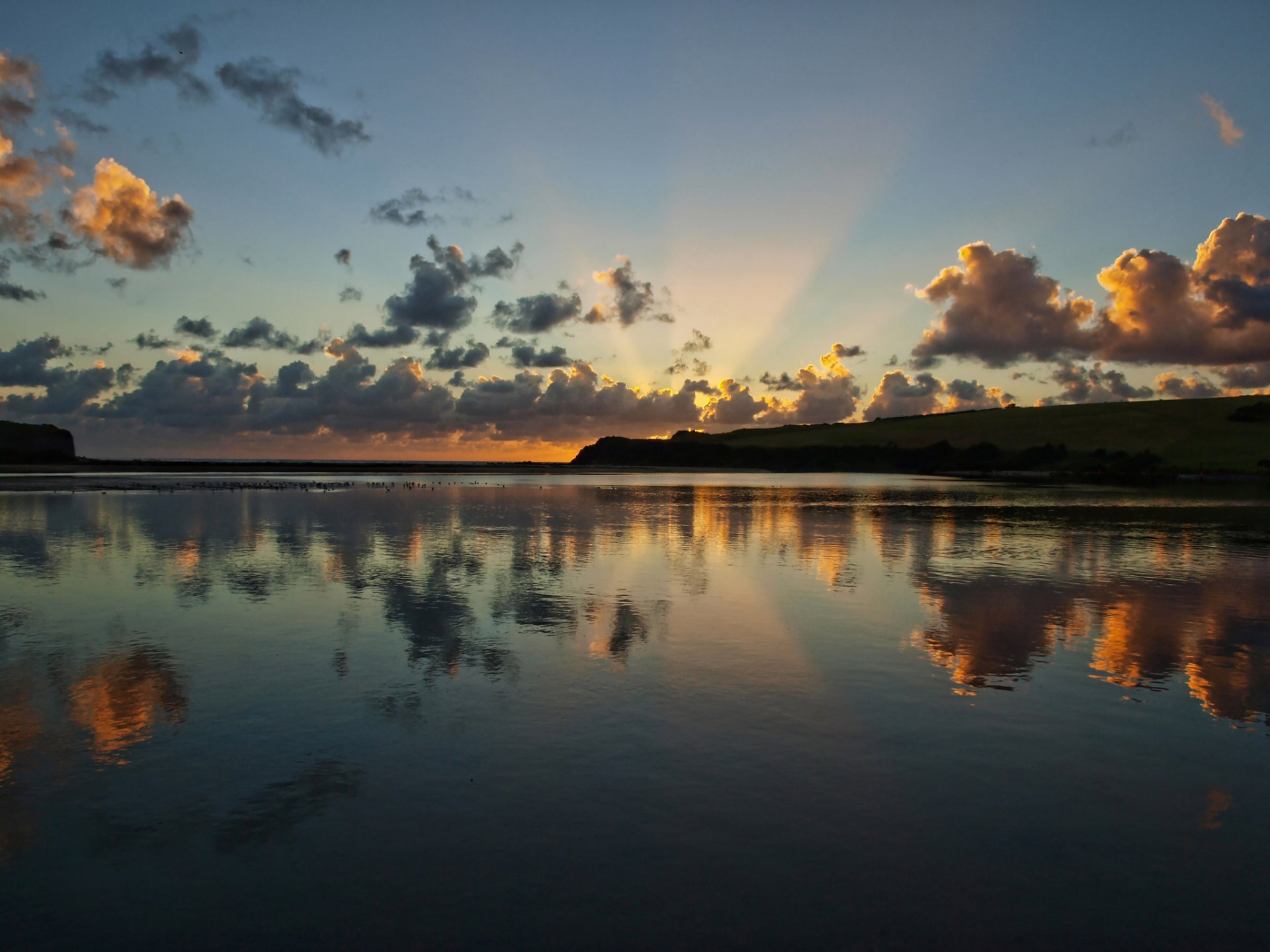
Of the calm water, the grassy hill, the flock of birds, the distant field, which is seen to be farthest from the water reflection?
the distant field

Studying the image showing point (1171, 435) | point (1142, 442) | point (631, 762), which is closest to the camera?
point (631, 762)

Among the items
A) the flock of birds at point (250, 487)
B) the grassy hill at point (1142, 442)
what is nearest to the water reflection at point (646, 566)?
the flock of birds at point (250, 487)

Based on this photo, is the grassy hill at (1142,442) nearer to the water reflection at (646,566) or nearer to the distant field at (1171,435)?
the distant field at (1171,435)

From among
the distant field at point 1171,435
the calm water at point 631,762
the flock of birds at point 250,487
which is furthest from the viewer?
the distant field at point 1171,435

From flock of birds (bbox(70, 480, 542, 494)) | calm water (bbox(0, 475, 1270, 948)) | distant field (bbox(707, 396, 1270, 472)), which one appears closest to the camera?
calm water (bbox(0, 475, 1270, 948))

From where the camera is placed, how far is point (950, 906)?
25.3ft

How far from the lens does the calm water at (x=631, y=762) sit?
7.65 meters

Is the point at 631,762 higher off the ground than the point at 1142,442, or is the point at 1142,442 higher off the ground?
the point at 1142,442

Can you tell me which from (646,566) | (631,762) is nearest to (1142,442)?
(646,566)

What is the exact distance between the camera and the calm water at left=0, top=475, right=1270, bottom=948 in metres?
7.65

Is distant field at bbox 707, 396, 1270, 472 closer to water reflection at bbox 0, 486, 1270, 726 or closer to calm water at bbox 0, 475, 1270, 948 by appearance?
water reflection at bbox 0, 486, 1270, 726

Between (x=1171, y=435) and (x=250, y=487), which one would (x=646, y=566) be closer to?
(x=250, y=487)

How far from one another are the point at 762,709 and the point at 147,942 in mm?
8635

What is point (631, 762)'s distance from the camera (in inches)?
430
